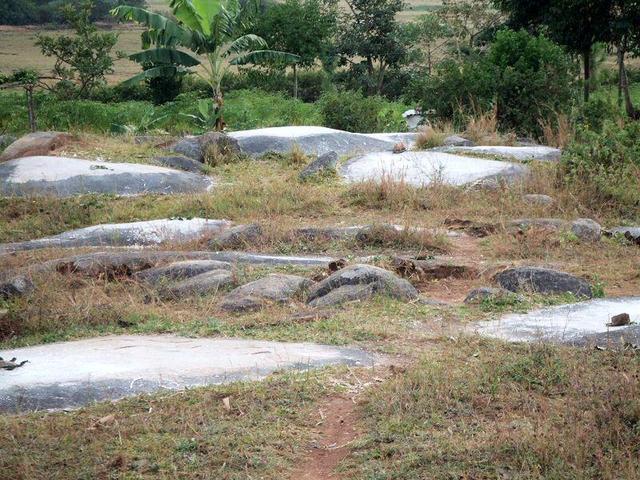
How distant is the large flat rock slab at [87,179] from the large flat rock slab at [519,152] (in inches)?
150

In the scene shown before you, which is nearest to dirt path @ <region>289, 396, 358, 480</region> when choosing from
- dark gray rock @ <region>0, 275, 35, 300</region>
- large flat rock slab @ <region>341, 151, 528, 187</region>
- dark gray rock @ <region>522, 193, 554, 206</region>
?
dark gray rock @ <region>0, 275, 35, 300</region>

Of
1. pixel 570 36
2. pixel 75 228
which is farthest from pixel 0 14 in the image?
pixel 75 228

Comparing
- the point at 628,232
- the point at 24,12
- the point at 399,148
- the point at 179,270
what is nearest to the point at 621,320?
the point at 628,232

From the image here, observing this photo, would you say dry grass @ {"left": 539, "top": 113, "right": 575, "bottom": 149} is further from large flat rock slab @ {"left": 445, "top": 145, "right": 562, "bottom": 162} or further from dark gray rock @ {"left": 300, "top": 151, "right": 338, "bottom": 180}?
dark gray rock @ {"left": 300, "top": 151, "right": 338, "bottom": 180}

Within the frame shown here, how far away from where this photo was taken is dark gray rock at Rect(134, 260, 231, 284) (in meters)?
7.58

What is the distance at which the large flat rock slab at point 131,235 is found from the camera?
945cm

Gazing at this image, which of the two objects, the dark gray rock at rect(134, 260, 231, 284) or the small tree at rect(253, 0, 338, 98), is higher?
the small tree at rect(253, 0, 338, 98)

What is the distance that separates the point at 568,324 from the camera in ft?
19.2

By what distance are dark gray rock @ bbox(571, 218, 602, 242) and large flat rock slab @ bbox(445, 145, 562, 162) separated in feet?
12.0

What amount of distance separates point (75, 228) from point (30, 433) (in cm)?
610

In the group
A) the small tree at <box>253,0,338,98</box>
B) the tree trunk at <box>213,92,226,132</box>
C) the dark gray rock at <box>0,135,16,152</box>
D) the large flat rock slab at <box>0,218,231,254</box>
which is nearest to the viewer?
the large flat rock slab at <box>0,218,231,254</box>

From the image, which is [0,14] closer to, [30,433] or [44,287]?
[44,287]

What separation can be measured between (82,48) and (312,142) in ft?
46.4

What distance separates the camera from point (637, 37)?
1950 cm
